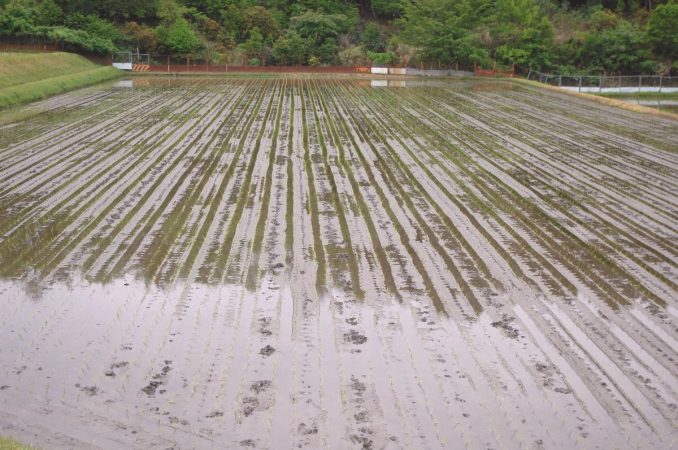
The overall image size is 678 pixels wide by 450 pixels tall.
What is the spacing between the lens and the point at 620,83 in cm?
3947

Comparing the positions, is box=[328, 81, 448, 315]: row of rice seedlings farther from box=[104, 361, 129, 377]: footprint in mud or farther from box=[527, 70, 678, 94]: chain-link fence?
box=[527, 70, 678, 94]: chain-link fence

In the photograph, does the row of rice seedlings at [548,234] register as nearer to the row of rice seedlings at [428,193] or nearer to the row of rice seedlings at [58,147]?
the row of rice seedlings at [428,193]

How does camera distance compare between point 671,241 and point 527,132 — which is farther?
point 527,132

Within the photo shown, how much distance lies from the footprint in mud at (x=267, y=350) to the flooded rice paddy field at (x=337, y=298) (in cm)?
2

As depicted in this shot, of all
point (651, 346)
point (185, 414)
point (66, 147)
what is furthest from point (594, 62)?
point (185, 414)

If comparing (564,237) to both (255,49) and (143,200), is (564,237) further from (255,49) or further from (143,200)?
(255,49)

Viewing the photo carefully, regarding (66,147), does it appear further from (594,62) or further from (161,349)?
(594,62)

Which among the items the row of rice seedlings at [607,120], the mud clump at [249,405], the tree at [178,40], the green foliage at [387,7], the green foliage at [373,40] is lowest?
the mud clump at [249,405]

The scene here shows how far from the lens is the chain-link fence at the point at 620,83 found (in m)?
39.4

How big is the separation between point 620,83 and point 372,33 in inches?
825

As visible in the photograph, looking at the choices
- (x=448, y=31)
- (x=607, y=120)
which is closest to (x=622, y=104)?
(x=607, y=120)

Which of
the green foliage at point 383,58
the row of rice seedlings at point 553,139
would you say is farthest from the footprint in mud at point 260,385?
the green foliage at point 383,58

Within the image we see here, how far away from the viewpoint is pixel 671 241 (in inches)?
398

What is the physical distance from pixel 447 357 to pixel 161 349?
2.78m
